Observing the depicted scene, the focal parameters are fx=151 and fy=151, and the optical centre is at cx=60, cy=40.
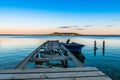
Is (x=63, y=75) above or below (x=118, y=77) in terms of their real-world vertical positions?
above

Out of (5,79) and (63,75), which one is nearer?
(5,79)

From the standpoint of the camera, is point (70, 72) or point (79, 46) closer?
point (70, 72)

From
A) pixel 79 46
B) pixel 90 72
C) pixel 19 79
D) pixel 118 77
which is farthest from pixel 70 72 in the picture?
pixel 79 46

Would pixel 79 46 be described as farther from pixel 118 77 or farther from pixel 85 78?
pixel 85 78

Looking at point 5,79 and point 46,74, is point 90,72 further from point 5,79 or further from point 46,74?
point 5,79

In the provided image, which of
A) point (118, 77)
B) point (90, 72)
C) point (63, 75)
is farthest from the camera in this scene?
point (118, 77)

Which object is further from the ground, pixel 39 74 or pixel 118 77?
pixel 39 74

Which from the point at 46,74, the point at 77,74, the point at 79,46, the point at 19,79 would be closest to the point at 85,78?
the point at 77,74

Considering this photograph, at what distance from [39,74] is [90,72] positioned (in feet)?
4.46

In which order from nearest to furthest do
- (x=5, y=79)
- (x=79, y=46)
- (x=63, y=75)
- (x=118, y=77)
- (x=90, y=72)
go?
(x=5, y=79) → (x=63, y=75) → (x=90, y=72) → (x=118, y=77) → (x=79, y=46)

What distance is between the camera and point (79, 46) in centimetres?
2280

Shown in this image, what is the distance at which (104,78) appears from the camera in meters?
3.53

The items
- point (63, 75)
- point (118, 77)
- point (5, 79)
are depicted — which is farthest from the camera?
point (118, 77)

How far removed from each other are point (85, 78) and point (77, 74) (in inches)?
13.4
